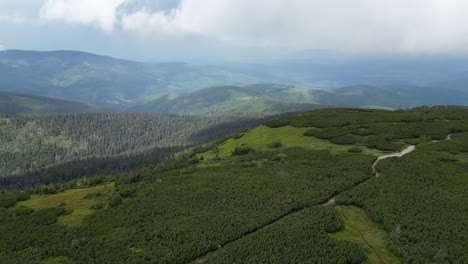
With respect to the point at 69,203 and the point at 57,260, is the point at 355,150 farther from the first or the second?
the point at 57,260

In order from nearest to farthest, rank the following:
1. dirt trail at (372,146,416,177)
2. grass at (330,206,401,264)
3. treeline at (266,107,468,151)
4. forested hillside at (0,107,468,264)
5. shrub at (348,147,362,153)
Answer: grass at (330,206,401,264) → forested hillside at (0,107,468,264) → dirt trail at (372,146,416,177) → shrub at (348,147,362,153) → treeline at (266,107,468,151)

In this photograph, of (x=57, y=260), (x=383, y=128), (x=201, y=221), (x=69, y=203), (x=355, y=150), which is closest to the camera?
(x=57, y=260)

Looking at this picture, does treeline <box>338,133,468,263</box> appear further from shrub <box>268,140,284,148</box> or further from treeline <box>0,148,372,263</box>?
shrub <box>268,140,284,148</box>

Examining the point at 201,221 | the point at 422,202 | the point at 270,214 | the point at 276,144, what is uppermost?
the point at 276,144

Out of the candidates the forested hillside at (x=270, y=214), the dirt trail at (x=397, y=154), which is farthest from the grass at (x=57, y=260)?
the dirt trail at (x=397, y=154)

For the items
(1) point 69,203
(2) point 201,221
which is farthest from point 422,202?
(1) point 69,203

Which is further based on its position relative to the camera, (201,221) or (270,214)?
(270,214)

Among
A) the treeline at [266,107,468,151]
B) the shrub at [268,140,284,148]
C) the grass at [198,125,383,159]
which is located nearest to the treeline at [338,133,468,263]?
the treeline at [266,107,468,151]

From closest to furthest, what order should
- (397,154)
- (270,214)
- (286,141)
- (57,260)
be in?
(57,260)
(270,214)
(397,154)
(286,141)
